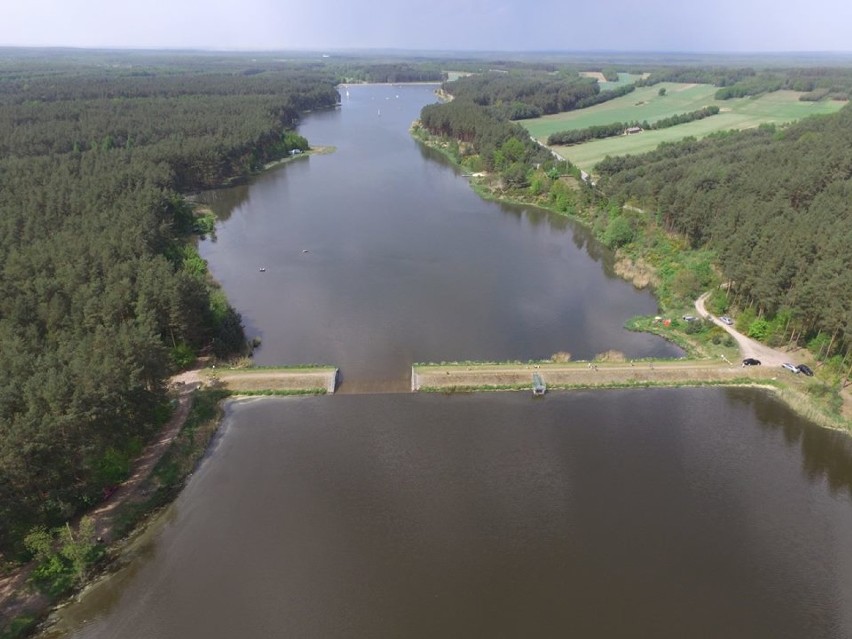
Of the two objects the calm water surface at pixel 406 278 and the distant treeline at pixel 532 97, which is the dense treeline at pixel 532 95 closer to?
the distant treeline at pixel 532 97

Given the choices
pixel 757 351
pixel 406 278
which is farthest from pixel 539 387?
pixel 406 278

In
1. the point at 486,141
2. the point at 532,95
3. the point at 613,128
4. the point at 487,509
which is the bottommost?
the point at 487,509

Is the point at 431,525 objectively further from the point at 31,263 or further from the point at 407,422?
the point at 31,263

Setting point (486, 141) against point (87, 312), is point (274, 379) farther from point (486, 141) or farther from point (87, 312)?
point (486, 141)

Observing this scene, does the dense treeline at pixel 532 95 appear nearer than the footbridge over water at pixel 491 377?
No

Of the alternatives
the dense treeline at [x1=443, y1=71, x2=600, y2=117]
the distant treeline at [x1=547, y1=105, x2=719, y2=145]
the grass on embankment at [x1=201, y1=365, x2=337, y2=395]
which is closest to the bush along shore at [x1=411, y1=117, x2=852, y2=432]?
the grass on embankment at [x1=201, y1=365, x2=337, y2=395]

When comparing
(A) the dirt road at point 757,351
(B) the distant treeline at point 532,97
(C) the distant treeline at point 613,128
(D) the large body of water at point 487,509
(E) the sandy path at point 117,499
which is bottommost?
(D) the large body of water at point 487,509

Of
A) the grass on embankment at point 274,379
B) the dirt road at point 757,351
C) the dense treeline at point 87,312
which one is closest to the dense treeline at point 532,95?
the dense treeline at point 87,312
